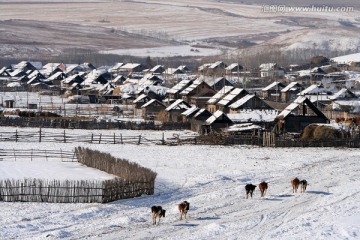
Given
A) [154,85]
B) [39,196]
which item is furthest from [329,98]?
[39,196]

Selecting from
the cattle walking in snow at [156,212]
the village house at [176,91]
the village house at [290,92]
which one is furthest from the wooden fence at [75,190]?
the village house at [290,92]

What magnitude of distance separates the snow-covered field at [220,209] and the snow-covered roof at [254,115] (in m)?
17.5

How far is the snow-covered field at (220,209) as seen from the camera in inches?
874

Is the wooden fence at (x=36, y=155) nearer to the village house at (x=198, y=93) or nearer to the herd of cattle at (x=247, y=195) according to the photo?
the herd of cattle at (x=247, y=195)

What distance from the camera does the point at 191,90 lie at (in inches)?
3031

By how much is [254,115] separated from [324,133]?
10.1m

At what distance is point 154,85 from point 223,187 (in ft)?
191

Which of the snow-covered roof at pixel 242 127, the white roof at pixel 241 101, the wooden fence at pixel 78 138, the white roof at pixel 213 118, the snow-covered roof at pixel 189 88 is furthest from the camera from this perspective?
the snow-covered roof at pixel 189 88

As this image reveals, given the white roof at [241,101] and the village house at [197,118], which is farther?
the white roof at [241,101]

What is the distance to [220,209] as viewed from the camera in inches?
1013

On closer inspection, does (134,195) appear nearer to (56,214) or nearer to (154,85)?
(56,214)

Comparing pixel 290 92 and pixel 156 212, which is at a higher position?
pixel 290 92

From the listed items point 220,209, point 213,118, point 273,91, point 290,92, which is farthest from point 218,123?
point 273,91

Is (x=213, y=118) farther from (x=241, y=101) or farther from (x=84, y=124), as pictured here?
(x=84, y=124)
